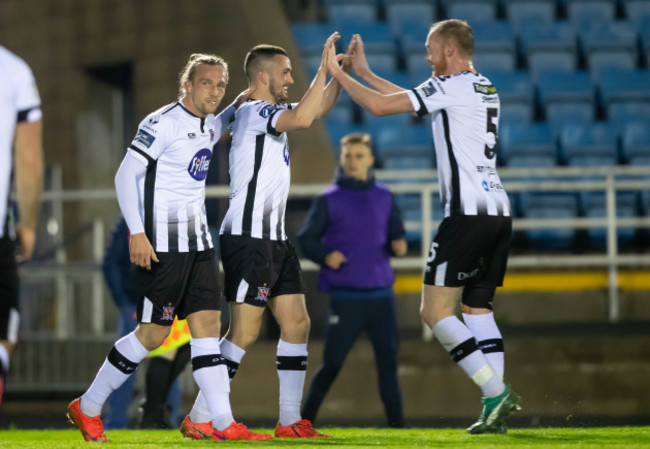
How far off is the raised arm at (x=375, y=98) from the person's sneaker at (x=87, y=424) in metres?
2.11

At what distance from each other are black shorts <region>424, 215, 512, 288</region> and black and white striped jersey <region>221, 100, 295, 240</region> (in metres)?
0.83

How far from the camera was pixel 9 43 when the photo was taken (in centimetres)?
1354

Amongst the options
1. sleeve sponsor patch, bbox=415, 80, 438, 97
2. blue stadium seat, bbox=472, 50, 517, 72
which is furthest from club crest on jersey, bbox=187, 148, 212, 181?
blue stadium seat, bbox=472, 50, 517, 72

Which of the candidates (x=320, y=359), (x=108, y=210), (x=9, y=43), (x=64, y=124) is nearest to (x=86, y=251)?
(x=108, y=210)

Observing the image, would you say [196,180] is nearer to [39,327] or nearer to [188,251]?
[188,251]

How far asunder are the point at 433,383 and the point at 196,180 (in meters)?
3.72

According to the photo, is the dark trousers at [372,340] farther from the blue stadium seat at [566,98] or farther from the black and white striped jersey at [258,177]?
the blue stadium seat at [566,98]

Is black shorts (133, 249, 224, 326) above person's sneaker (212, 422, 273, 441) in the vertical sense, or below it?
above

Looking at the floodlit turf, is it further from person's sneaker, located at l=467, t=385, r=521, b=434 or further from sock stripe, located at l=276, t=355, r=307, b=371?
sock stripe, located at l=276, t=355, r=307, b=371

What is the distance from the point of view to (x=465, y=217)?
5637 mm

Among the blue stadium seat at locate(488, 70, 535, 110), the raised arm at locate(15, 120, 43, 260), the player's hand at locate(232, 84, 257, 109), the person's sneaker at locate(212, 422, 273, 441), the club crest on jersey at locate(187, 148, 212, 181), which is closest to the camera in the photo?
the raised arm at locate(15, 120, 43, 260)

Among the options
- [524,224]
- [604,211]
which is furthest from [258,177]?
[604,211]

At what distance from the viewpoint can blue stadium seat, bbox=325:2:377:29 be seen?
1383 cm

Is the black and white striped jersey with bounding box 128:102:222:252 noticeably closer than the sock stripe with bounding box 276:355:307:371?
Yes
